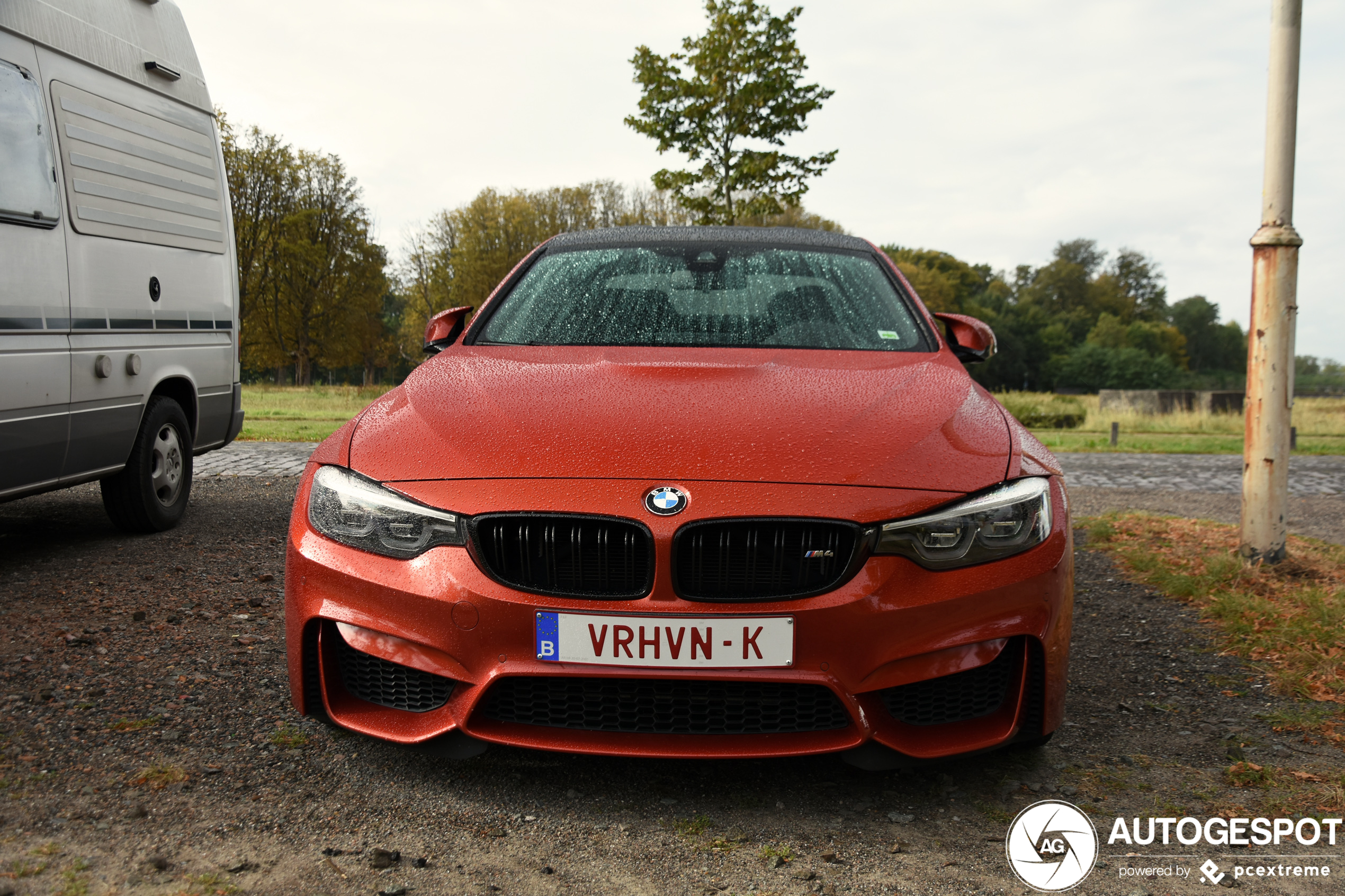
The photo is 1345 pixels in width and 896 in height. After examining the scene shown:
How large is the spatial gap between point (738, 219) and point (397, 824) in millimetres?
15986

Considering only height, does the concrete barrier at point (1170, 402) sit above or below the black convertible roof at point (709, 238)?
below

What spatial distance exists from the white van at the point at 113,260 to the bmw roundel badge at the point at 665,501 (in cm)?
337

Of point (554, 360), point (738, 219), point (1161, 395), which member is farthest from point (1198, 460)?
point (1161, 395)

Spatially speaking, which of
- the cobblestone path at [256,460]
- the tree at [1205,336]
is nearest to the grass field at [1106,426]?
the cobblestone path at [256,460]

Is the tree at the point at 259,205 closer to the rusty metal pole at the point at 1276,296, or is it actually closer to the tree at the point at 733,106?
the tree at the point at 733,106

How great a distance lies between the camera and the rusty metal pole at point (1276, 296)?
461cm

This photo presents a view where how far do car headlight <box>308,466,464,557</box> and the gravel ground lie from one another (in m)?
0.51

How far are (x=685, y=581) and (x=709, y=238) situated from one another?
2120mm

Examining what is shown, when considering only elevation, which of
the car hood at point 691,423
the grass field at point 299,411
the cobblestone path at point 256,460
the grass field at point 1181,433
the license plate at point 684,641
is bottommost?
the grass field at point 1181,433

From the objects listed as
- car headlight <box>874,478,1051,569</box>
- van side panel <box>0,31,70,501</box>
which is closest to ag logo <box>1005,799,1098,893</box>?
car headlight <box>874,478,1051,569</box>

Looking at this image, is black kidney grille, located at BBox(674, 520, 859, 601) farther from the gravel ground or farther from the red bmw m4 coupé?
the gravel ground

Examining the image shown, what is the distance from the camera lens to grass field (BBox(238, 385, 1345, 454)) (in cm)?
1417

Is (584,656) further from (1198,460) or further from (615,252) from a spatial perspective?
(1198,460)

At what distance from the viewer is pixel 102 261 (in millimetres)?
5059
